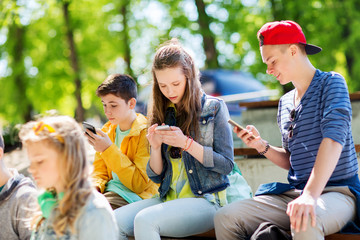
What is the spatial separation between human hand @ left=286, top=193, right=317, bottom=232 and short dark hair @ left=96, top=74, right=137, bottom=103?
1858mm

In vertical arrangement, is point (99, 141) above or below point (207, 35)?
below

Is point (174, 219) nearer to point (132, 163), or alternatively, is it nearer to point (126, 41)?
point (132, 163)

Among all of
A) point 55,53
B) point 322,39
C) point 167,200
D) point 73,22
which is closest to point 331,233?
point 167,200

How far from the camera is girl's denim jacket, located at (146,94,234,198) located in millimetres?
3029

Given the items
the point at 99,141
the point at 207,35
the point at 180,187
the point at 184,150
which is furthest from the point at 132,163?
the point at 207,35

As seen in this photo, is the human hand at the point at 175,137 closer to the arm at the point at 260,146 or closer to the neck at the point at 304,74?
the arm at the point at 260,146

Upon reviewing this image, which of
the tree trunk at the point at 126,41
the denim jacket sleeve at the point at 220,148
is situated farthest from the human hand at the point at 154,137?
the tree trunk at the point at 126,41

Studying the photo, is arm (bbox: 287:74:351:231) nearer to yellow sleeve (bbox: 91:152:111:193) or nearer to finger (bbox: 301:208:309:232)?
finger (bbox: 301:208:309:232)

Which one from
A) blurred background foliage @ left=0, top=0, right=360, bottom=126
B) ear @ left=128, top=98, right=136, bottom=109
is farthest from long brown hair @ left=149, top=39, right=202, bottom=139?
blurred background foliage @ left=0, top=0, right=360, bottom=126

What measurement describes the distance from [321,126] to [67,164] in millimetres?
1460

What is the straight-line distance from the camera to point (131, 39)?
1694cm

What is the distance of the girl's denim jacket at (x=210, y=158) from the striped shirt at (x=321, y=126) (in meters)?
0.43

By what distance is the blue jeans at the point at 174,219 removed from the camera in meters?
2.83

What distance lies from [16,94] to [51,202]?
15059mm
